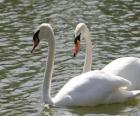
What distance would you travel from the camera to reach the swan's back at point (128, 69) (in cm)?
1150

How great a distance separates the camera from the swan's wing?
10.9 meters

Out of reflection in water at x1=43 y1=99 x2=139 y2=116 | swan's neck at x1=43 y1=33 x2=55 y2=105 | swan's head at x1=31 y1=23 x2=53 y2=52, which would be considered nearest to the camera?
reflection in water at x1=43 y1=99 x2=139 y2=116

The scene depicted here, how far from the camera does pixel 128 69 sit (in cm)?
1155

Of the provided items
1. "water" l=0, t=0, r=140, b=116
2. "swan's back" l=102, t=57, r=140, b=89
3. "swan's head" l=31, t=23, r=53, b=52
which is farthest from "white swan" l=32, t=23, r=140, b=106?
"swan's head" l=31, t=23, r=53, b=52

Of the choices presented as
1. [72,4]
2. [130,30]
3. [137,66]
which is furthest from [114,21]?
[137,66]

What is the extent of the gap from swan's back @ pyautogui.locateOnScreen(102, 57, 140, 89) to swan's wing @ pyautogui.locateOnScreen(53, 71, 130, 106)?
0.52 meters

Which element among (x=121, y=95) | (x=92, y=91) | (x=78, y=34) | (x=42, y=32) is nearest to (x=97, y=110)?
(x=92, y=91)

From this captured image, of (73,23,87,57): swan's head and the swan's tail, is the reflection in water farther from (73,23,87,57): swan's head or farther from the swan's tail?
(73,23,87,57): swan's head

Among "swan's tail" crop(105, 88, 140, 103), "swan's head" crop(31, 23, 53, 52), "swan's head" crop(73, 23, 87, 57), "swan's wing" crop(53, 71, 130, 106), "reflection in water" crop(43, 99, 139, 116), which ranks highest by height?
"swan's head" crop(31, 23, 53, 52)

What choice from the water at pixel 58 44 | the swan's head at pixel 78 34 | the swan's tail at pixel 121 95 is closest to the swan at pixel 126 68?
the swan's head at pixel 78 34

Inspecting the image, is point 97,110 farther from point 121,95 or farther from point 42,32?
point 42,32

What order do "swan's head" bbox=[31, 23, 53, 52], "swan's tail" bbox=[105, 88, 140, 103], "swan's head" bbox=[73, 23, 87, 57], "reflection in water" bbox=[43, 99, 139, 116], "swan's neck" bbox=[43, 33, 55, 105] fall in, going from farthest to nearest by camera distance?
"swan's head" bbox=[73, 23, 87, 57] → "swan's head" bbox=[31, 23, 53, 52] → "swan's neck" bbox=[43, 33, 55, 105] → "swan's tail" bbox=[105, 88, 140, 103] → "reflection in water" bbox=[43, 99, 139, 116]

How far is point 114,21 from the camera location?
16594mm

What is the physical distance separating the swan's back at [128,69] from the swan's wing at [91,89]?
1.70 ft
